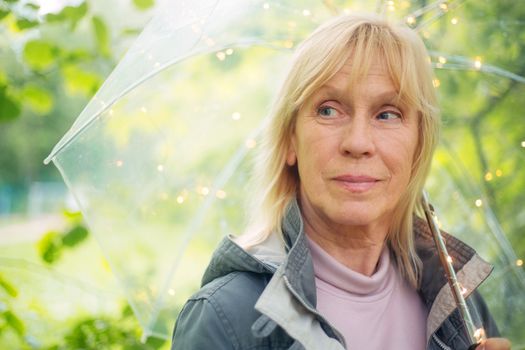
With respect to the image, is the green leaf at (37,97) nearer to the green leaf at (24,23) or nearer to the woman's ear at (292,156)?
the green leaf at (24,23)

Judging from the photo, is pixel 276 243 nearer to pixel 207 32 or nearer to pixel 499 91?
pixel 207 32

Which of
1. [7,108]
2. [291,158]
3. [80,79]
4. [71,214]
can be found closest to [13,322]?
[71,214]

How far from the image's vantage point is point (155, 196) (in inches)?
89.0

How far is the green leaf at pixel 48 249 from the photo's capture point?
9.48 feet

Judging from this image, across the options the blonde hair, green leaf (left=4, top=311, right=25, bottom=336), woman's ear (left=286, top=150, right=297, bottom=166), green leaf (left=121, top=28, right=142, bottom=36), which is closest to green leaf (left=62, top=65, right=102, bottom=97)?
green leaf (left=121, top=28, right=142, bottom=36)

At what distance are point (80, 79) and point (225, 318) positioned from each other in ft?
5.83

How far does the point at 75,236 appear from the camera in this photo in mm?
2898

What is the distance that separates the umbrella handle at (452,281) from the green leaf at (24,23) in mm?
1548

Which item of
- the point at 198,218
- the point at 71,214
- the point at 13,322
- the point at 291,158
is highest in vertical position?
the point at 291,158

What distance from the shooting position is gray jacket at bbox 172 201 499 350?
1.58m

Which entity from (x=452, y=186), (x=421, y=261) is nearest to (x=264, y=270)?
(x=421, y=261)

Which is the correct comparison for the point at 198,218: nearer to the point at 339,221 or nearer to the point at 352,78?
the point at 339,221

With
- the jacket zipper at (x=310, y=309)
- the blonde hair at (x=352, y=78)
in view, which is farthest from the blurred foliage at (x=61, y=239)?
the jacket zipper at (x=310, y=309)

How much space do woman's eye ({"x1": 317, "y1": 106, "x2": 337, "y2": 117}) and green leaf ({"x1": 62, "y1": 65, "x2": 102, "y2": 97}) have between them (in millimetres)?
1510
